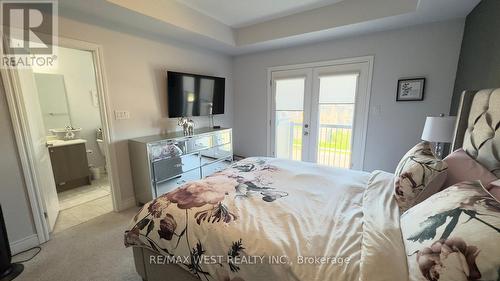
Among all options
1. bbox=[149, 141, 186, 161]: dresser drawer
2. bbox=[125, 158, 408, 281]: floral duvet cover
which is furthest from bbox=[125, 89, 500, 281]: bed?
bbox=[149, 141, 186, 161]: dresser drawer

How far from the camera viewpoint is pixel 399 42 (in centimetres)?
277

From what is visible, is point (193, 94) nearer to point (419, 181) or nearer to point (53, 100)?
point (53, 100)

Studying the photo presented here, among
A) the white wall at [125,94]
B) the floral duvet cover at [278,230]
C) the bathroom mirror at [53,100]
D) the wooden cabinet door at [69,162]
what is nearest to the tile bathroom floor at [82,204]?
the wooden cabinet door at [69,162]

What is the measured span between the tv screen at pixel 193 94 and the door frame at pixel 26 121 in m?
0.85

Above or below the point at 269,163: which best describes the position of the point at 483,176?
above

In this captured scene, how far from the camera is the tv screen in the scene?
312 cm

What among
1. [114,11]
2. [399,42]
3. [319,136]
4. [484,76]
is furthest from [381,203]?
[114,11]

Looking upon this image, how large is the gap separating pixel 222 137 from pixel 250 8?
6.76ft

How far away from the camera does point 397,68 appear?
283cm

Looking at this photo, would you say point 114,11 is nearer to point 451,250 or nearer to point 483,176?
point 451,250

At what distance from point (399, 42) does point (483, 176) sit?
7.76ft

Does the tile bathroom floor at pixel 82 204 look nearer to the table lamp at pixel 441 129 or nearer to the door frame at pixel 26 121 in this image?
the door frame at pixel 26 121

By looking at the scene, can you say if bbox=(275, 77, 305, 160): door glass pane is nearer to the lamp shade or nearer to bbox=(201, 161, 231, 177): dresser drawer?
bbox=(201, 161, 231, 177): dresser drawer

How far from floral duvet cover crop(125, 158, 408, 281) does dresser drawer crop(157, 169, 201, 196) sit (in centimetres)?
137
